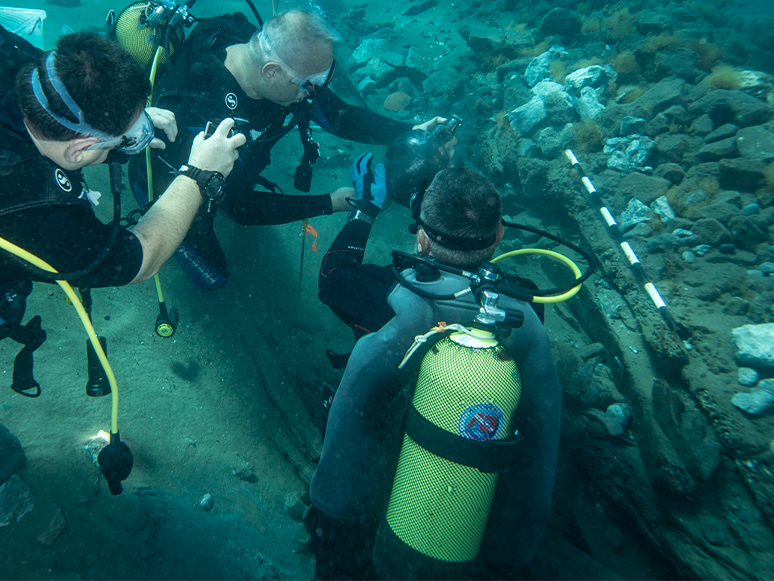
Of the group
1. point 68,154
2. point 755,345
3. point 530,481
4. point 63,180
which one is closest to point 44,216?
point 63,180

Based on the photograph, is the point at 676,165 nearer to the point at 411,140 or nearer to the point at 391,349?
the point at 411,140

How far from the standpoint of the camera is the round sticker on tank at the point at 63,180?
5.29ft

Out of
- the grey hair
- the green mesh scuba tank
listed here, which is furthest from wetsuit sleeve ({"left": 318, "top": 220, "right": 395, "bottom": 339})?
the green mesh scuba tank

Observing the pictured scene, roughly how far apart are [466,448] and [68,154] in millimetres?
2359

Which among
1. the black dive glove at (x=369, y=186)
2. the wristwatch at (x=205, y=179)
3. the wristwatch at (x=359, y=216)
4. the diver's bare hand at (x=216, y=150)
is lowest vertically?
the wristwatch at (x=359, y=216)

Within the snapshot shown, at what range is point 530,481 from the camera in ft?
5.36

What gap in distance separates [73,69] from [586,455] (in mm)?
4625

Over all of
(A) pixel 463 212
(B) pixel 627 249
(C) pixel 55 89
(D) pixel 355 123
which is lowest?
(B) pixel 627 249

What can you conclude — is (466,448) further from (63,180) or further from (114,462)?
(63,180)

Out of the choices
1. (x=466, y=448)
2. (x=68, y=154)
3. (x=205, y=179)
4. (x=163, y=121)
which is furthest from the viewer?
(x=163, y=121)

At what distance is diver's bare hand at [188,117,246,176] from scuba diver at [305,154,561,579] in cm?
141

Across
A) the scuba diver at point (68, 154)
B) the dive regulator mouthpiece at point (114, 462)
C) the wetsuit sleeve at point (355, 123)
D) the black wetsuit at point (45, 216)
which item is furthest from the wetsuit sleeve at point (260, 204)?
the dive regulator mouthpiece at point (114, 462)

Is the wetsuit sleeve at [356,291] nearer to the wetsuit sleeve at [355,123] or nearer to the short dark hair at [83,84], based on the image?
the short dark hair at [83,84]

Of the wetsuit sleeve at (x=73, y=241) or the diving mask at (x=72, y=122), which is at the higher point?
the diving mask at (x=72, y=122)
